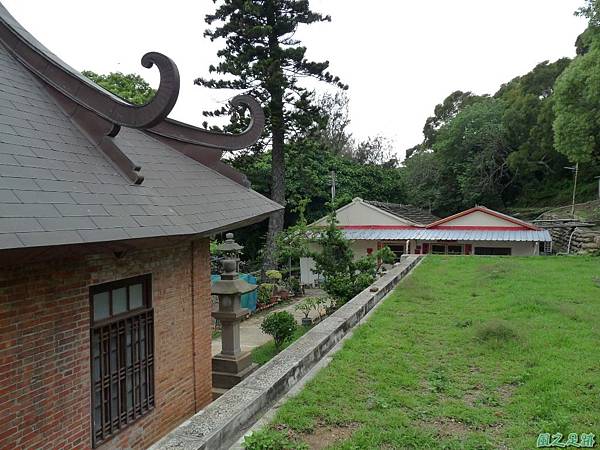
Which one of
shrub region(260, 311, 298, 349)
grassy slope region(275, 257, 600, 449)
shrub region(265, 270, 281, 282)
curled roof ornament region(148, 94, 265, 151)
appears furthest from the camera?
shrub region(265, 270, 281, 282)

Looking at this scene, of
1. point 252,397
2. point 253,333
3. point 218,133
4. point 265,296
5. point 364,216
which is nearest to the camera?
point 252,397

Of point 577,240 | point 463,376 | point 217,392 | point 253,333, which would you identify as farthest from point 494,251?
point 463,376

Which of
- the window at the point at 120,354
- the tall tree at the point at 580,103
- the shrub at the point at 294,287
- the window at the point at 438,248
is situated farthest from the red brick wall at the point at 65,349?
the window at the point at 438,248

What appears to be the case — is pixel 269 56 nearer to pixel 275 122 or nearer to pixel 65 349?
pixel 275 122

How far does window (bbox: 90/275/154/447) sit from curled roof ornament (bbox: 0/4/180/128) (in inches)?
66.7

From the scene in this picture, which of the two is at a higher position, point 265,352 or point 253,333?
point 265,352

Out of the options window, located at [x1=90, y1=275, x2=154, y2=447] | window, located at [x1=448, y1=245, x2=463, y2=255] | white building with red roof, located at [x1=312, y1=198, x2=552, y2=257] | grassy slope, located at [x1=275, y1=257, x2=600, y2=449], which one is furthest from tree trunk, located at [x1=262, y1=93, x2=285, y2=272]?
window, located at [x1=90, y1=275, x2=154, y2=447]

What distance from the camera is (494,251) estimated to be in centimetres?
2220

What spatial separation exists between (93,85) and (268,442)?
4063 millimetres

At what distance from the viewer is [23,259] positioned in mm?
3383

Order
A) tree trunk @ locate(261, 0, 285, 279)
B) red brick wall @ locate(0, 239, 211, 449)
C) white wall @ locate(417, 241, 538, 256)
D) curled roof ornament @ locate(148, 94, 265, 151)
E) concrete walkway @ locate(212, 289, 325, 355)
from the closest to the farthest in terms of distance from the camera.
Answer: red brick wall @ locate(0, 239, 211, 449) < curled roof ornament @ locate(148, 94, 265, 151) < concrete walkway @ locate(212, 289, 325, 355) < tree trunk @ locate(261, 0, 285, 279) < white wall @ locate(417, 241, 538, 256)

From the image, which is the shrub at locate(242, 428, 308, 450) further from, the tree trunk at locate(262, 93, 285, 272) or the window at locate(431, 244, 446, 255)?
the window at locate(431, 244, 446, 255)

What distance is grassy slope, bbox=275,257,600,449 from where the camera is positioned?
12.9 ft

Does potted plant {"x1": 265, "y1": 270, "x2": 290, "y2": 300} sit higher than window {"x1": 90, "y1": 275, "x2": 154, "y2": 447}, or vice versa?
window {"x1": 90, "y1": 275, "x2": 154, "y2": 447}
